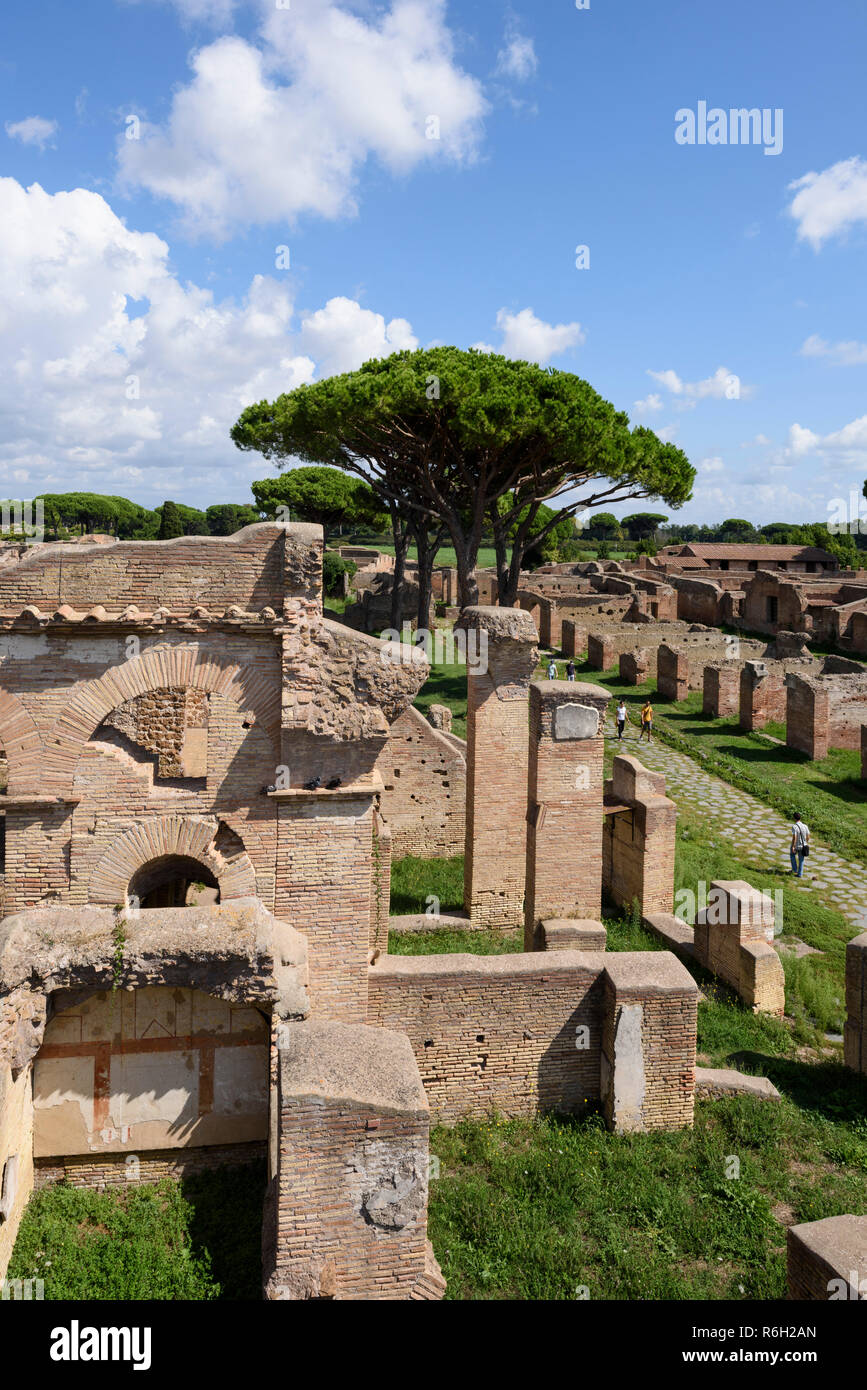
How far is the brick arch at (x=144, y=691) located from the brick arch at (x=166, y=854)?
58 centimetres

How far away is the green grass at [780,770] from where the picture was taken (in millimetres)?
13641

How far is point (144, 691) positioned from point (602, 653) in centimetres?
2173

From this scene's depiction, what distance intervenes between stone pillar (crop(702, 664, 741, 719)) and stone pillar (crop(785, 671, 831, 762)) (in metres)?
2.62

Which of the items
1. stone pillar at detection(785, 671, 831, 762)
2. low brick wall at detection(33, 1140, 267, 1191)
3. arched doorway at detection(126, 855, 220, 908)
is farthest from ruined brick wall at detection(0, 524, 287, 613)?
stone pillar at detection(785, 671, 831, 762)

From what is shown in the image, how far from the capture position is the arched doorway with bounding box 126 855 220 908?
693 centimetres

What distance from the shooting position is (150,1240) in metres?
5.19

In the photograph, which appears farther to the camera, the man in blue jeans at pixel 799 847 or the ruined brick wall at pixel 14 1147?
the man in blue jeans at pixel 799 847

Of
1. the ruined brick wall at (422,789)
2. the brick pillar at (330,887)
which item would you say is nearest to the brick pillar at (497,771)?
the ruined brick wall at (422,789)

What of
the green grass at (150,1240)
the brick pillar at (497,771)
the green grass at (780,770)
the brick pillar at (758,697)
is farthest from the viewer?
Result: the brick pillar at (758,697)

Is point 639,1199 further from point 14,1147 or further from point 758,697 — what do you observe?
point 758,697

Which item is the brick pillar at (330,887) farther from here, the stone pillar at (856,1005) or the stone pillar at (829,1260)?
the stone pillar at (856,1005)

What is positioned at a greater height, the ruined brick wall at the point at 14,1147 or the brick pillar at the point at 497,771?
the brick pillar at the point at 497,771

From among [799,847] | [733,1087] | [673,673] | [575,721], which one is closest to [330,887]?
[575,721]

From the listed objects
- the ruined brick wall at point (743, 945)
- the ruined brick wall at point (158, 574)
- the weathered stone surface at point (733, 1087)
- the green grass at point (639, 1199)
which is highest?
the ruined brick wall at point (158, 574)
